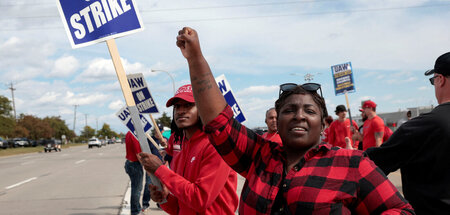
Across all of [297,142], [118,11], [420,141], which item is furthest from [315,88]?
[118,11]

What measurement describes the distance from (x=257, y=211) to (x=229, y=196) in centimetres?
116

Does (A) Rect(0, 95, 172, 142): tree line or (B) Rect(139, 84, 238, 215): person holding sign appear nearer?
(B) Rect(139, 84, 238, 215): person holding sign

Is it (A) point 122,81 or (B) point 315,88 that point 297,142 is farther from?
(A) point 122,81

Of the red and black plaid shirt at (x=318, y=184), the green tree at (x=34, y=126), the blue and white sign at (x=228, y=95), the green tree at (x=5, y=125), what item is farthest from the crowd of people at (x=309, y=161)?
the green tree at (x=34, y=126)

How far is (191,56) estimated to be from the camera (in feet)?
5.68

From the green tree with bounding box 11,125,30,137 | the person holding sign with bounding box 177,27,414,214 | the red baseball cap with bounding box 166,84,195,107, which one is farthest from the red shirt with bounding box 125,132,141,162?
the green tree with bounding box 11,125,30,137

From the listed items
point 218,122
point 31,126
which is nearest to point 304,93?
point 218,122

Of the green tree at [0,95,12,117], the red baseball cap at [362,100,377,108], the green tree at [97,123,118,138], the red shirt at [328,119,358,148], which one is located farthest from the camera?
the green tree at [97,123,118,138]

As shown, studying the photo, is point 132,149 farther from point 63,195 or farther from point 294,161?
point 294,161

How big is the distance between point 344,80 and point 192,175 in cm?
855

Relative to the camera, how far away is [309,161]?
68.9 inches

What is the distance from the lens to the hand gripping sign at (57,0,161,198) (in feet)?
8.03

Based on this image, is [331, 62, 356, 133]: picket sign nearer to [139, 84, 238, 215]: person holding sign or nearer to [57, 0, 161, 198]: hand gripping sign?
[139, 84, 238, 215]: person holding sign

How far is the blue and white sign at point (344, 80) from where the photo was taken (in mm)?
10516
